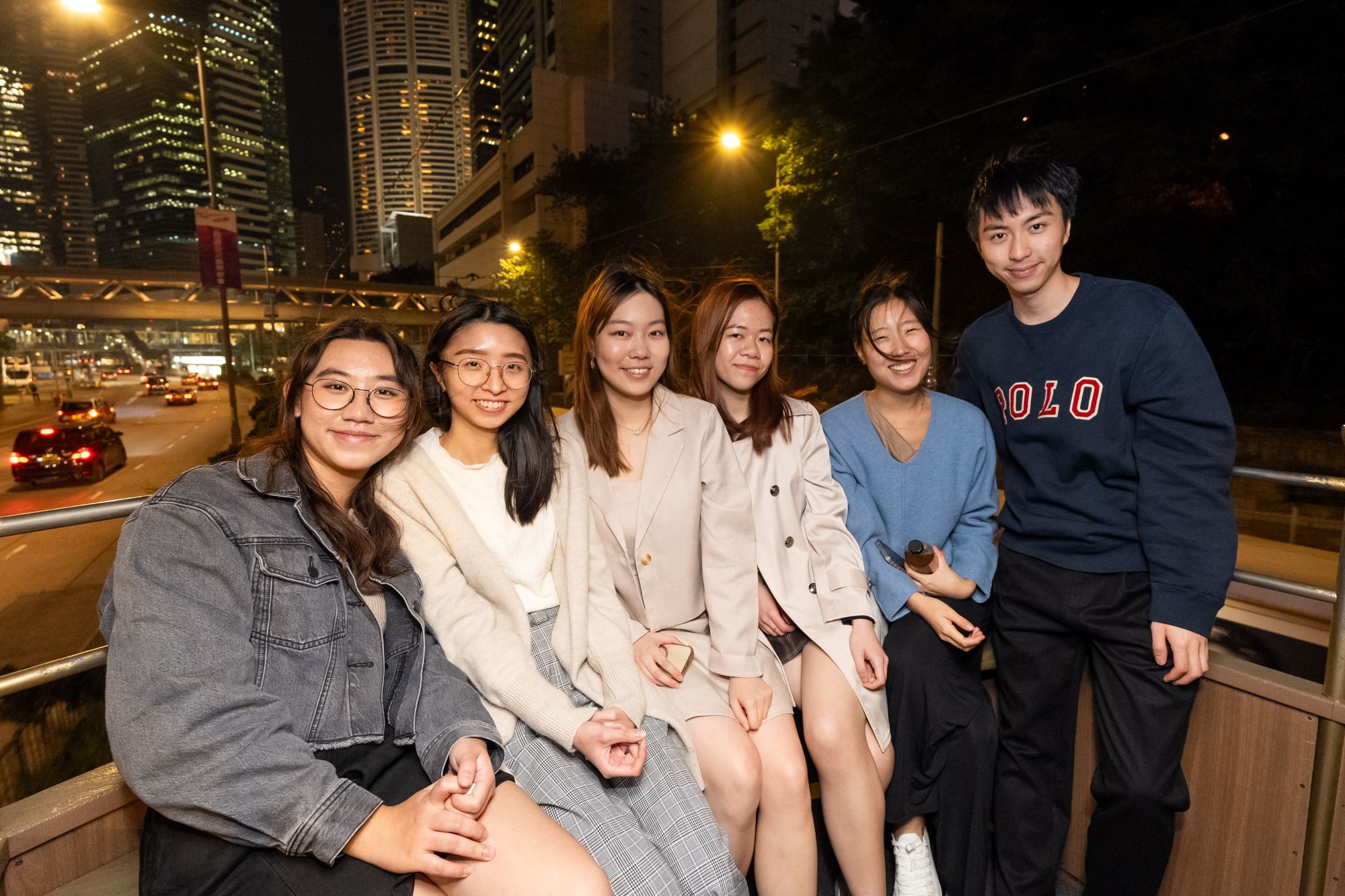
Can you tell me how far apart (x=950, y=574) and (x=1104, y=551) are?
46 cm

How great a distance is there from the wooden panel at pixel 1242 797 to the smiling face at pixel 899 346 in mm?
1261

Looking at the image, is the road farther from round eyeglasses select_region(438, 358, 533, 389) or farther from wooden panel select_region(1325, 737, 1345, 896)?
wooden panel select_region(1325, 737, 1345, 896)

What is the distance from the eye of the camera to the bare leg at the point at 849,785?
2043mm

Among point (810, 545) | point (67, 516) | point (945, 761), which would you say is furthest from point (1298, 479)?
point (67, 516)

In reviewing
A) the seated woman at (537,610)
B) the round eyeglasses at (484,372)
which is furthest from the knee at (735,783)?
the round eyeglasses at (484,372)

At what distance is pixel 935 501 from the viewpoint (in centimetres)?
245

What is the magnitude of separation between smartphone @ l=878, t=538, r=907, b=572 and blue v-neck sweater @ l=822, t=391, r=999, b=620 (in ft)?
0.05

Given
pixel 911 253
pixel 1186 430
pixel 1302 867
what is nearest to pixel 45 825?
pixel 1186 430

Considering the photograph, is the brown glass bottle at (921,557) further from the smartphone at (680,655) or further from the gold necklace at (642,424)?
the gold necklace at (642,424)

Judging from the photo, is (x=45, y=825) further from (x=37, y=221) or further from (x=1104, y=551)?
(x=37, y=221)

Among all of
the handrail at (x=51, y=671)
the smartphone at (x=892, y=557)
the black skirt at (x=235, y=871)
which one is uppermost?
the smartphone at (x=892, y=557)

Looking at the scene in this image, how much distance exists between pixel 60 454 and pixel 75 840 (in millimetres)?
21610

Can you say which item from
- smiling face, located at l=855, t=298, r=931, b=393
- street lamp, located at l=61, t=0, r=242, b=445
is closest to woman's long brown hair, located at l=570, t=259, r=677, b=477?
smiling face, located at l=855, t=298, r=931, b=393

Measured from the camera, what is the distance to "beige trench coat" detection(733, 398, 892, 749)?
2.33 m
